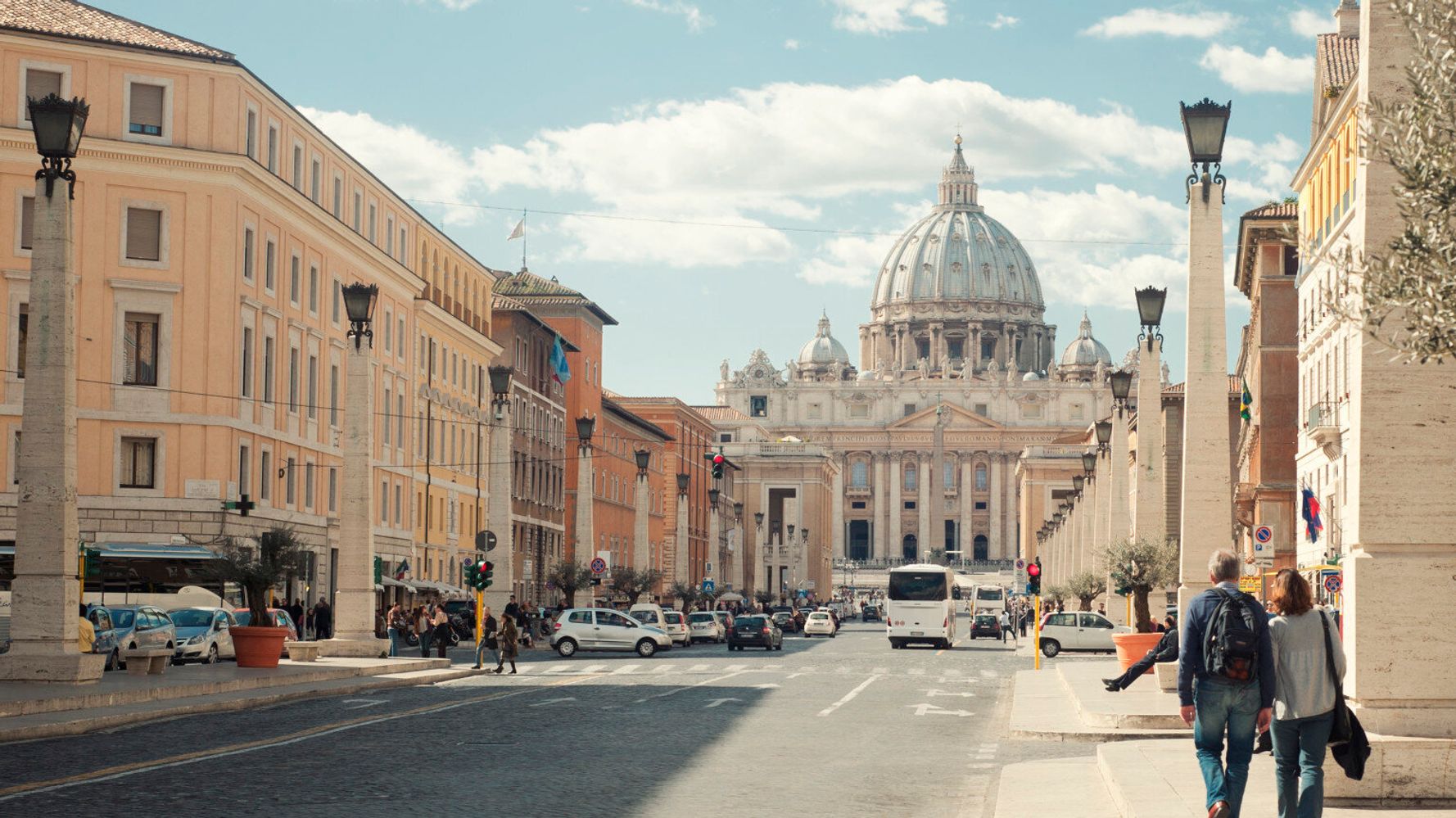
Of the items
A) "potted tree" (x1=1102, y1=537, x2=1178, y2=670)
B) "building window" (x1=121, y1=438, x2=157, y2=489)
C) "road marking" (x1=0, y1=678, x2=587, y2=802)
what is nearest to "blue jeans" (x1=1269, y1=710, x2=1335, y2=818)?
"road marking" (x1=0, y1=678, x2=587, y2=802)

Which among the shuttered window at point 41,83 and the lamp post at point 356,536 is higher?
the shuttered window at point 41,83

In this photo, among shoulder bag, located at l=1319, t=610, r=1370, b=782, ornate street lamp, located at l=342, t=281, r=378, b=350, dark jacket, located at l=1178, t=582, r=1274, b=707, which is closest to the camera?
shoulder bag, located at l=1319, t=610, r=1370, b=782

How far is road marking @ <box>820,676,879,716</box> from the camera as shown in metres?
26.8

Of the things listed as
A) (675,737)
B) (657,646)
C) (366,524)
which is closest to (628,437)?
(657,646)

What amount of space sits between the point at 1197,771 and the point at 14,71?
127 ft

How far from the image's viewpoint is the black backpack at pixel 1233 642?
1174cm

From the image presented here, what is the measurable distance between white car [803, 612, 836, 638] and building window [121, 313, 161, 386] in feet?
144

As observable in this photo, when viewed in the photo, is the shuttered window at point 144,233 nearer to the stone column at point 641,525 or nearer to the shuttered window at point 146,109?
the shuttered window at point 146,109

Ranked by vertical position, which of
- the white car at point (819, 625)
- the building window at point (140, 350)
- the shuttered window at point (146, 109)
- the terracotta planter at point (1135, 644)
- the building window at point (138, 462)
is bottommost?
the white car at point (819, 625)

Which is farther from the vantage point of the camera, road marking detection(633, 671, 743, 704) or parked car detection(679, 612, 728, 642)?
parked car detection(679, 612, 728, 642)

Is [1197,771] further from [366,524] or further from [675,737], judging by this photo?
[366,524]

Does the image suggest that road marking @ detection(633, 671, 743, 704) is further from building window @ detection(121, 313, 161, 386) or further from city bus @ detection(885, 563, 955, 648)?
city bus @ detection(885, 563, 955, 648)

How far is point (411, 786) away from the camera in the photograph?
15688 mm

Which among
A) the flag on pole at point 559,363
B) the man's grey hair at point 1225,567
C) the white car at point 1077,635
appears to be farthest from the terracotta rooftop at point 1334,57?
the man's grey hair at point 1225,567
